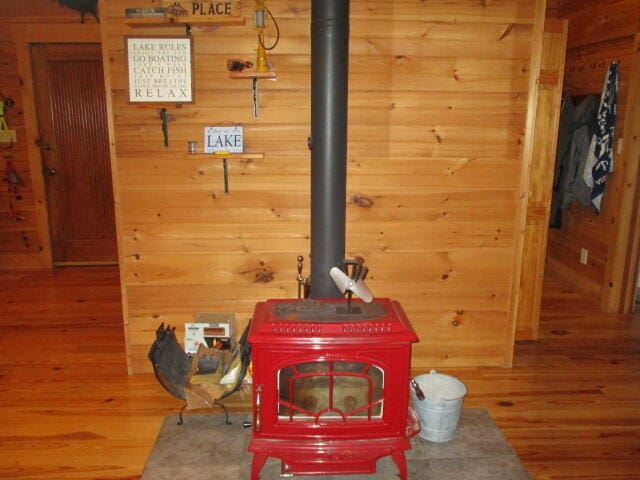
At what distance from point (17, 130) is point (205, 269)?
116 inches

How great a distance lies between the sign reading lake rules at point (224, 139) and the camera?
8.17 feet

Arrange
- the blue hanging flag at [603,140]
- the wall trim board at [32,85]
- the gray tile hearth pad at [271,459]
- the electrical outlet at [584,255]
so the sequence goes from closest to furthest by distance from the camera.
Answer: the gray tile hearth pad at [271,459] → the blue hanging flag at [603,140] → the electrical outlet at [584,255] → the wall trim board at [32,85]

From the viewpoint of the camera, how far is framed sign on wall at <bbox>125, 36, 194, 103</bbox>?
237cm

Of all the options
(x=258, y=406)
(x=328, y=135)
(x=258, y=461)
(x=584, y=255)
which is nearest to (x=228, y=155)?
(x=328, y=135)

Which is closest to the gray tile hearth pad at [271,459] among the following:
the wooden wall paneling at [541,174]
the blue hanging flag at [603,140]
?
the wooden wall paneling at [541,174]

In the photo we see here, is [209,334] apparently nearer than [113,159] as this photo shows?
No

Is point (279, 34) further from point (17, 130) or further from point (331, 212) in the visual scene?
point (17, 130)

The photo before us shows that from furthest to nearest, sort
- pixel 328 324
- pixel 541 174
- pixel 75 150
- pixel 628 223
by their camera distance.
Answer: pixel 75 150 < pixel 628 223 < pixel 541 174 < pixel 328 324

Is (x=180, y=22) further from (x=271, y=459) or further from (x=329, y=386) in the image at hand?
(x=271, y=459)

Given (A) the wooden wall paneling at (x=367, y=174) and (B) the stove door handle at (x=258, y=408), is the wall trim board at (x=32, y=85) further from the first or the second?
(B) the stove door handle at (x=258, y=408)

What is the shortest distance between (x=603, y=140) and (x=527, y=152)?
1538mm

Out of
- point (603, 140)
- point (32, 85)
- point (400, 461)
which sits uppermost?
point (32, 85)

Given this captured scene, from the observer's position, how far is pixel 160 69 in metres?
2.39

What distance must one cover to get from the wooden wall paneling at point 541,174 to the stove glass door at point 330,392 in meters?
1.65
